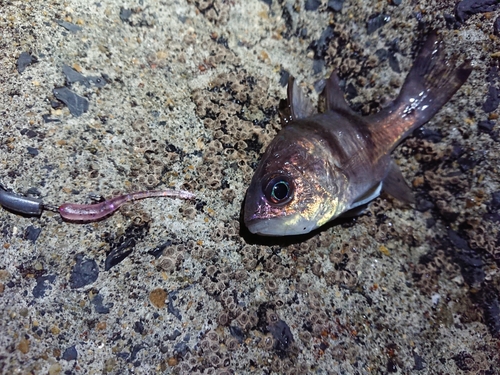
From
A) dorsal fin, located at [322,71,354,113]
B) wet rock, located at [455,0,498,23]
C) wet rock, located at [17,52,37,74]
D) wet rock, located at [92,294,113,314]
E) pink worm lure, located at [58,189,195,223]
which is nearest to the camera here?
wet rock, located at [92,294,113,314]

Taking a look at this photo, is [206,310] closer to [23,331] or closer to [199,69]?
[23,331]

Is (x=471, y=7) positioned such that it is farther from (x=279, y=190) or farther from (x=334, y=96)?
(x=279, y=190)

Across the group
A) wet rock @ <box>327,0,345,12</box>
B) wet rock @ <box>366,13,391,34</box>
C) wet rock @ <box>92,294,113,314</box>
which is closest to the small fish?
wet rock @ <box>366,13,391,34</box>

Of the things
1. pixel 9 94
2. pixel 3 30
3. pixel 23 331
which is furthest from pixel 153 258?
pixel 3 30

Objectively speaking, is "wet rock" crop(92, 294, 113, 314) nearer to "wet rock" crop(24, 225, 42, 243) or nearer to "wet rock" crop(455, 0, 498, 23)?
"wet rock" crop(24, 225, 42, 243)

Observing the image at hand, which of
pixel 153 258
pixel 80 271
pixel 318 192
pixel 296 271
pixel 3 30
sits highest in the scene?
pixel 318 192

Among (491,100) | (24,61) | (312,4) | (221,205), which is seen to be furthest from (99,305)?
(491,100)
